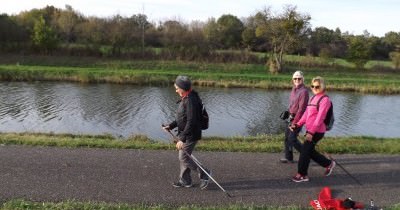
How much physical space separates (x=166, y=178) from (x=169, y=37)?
45223 millimetres

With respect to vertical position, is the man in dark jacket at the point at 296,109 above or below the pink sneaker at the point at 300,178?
above

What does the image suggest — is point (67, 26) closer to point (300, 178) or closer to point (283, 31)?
point (283, 31)

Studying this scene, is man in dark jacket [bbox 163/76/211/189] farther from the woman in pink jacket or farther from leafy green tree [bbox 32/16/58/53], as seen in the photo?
leafy green tree [bbox 32/16/58/53]

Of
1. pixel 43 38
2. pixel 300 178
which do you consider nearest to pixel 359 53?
pixel 43 38

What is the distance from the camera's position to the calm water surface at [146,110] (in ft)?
56.7

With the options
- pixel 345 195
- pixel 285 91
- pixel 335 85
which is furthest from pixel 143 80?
pixel 345 195

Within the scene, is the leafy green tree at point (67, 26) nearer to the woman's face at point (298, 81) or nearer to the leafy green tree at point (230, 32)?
the leafy green tree at point (230, 32)

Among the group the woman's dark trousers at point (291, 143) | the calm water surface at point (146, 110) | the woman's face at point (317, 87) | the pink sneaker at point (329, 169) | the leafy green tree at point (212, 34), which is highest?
the leafy green tree at point (212, 34)

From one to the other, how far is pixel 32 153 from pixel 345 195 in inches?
235

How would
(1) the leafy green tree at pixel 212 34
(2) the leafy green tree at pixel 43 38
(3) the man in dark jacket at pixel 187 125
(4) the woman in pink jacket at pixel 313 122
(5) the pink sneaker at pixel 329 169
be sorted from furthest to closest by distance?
(1) the leafy green tree at pixel 212 34 < (2) the leafy green tree at pixel 43 38 < (5) the pink sneaker at pixel 329 169 < (4) the woman in pink jacket at pixel 313 122 < (3) the man in dark jacket at pixel 187 125

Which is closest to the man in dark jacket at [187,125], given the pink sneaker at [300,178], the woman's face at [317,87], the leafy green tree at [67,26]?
the pink sneaker at [300,178]

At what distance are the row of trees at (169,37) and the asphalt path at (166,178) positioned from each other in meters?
34.9

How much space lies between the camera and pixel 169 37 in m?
51.8

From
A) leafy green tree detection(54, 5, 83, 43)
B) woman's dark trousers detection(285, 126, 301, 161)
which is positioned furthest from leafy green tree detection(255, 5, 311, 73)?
woman's dark trousers detection(285, 126, 301, 161)
